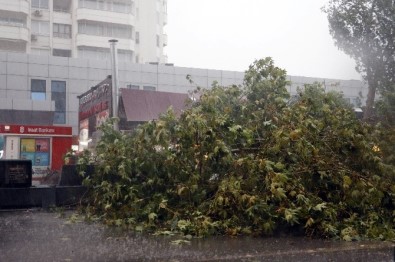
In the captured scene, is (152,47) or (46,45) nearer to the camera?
(46,45)

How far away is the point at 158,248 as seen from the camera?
700 centimetres

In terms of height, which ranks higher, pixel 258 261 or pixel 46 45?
pixel 46 45

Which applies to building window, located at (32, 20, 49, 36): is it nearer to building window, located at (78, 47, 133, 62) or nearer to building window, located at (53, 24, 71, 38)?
building window, located at (53, 24, 71, 38)

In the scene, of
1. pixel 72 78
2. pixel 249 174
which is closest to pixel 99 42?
pixel 72 78

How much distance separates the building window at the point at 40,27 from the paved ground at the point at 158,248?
41.6 meters

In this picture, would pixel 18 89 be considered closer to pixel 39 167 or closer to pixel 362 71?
pixel 39 167

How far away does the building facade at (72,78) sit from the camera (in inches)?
1564

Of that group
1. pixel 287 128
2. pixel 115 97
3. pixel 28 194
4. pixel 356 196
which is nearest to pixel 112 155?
pixel 28 194

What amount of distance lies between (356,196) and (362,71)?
26.2m

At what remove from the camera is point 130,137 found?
430 inches

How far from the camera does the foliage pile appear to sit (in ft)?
26.8

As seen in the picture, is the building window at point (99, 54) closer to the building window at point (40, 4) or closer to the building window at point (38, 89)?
the building window at point (40, 4)

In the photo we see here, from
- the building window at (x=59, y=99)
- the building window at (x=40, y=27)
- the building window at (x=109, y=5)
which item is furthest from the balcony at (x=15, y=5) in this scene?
the building window at (x=59, y=99)

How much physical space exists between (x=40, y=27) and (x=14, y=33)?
3.70 m
